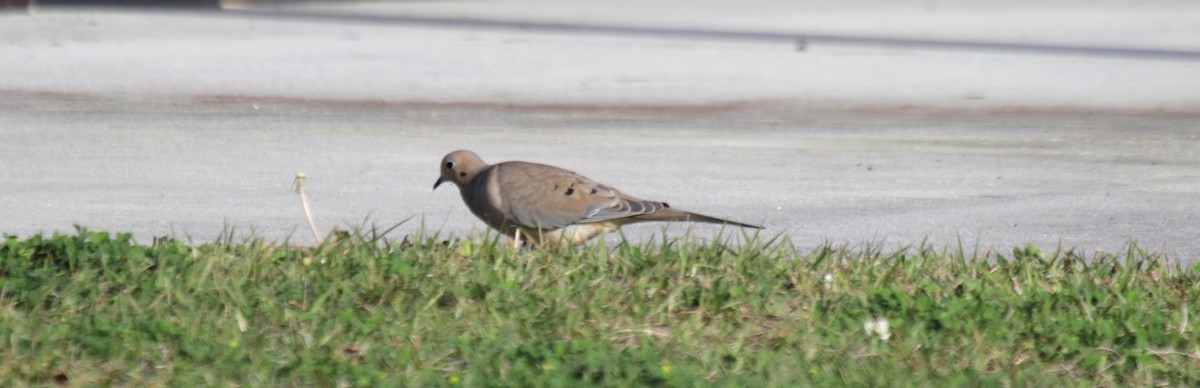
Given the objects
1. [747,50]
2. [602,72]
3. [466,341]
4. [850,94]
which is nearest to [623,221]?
[466,341]

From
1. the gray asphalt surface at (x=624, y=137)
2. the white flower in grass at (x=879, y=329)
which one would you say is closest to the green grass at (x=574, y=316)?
the white flower in grass at (x=879, y=329)

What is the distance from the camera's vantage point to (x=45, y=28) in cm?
1512

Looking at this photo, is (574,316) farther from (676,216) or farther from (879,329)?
(676,216)

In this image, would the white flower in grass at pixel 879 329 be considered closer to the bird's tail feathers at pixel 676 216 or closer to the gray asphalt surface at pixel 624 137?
the bird's tail feathers at pixel 676 216

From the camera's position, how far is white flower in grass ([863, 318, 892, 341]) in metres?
4.18

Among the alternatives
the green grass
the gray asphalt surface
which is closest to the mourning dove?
the green grass

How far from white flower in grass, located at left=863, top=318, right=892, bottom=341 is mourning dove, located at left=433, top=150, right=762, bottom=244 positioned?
33.9 inches

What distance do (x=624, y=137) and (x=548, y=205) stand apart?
3.49 m

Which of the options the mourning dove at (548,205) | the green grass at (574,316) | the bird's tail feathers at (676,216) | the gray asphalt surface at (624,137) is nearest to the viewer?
the green grass at (574,316)

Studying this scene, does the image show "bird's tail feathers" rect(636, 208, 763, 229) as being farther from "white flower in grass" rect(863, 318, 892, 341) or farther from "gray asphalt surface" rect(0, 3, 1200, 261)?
"white flower in grass" rect(863, 318, 892, 341)

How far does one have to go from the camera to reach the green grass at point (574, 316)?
381cm

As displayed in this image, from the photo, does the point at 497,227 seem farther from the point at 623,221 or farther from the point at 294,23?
the point at 294,23

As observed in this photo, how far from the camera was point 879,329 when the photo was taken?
13.8 feet

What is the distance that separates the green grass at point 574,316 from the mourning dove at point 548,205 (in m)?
0.13
